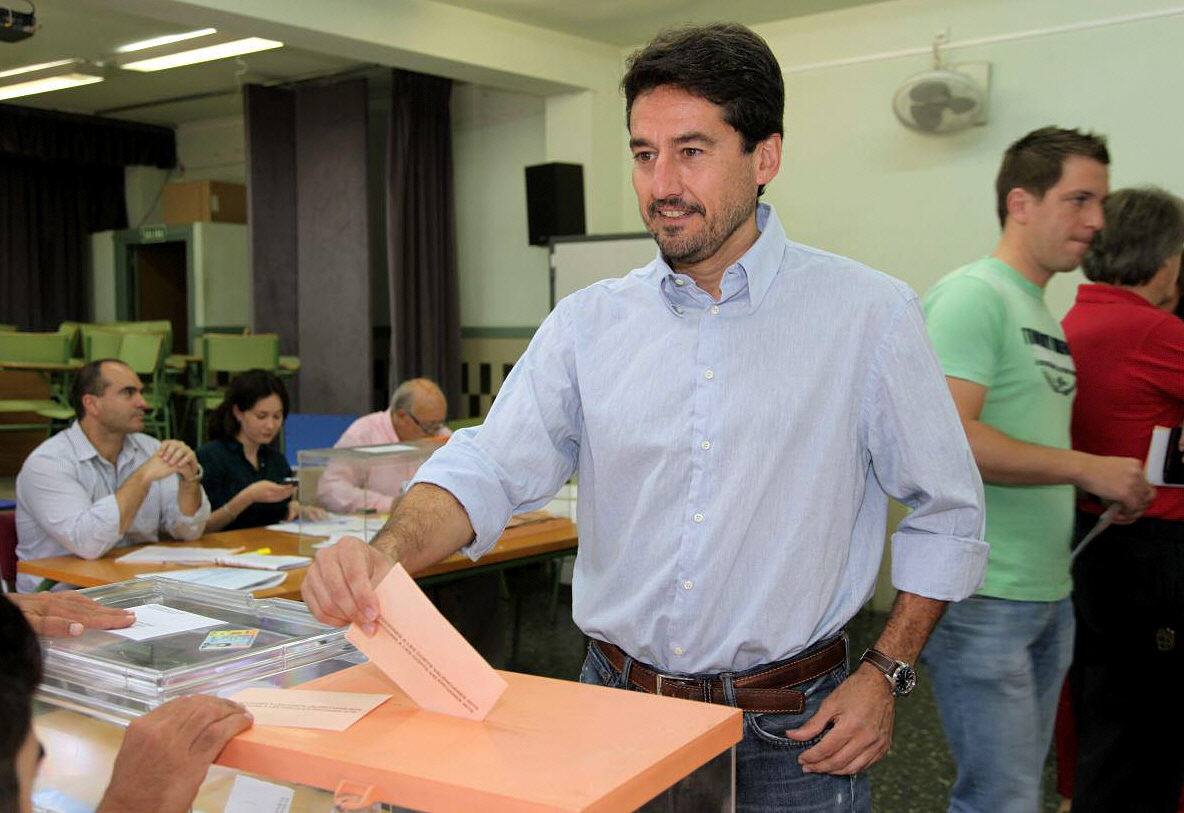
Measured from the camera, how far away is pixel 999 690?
2.08m

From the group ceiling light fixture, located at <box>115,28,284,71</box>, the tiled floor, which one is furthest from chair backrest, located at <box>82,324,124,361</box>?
the tiled floor

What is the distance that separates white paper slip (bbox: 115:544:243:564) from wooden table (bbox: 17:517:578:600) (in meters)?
0.03

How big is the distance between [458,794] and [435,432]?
4.30 metres

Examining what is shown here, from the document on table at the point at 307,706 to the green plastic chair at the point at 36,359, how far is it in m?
8.38

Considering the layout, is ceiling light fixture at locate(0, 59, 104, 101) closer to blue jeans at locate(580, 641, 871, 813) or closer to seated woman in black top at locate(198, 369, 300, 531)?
seated woman in black top at locate(198, 369, 300, 531)

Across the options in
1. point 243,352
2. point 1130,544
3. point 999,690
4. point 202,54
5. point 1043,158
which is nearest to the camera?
point 999,690

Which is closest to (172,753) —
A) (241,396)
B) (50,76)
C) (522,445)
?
(522,445)

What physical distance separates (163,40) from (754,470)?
7453mm

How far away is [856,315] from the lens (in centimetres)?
148

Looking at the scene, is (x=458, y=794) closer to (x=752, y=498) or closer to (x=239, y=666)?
(x=239, y=666)

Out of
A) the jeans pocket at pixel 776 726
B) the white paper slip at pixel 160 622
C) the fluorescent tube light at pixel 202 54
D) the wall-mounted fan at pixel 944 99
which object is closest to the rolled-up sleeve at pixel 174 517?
the white paper slip at pixel 160 622

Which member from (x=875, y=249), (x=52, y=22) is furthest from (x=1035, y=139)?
(x=52, y=22)

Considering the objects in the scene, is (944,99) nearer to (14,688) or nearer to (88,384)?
(88,384)

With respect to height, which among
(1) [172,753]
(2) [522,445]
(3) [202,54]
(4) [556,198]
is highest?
(3) [202,54]
